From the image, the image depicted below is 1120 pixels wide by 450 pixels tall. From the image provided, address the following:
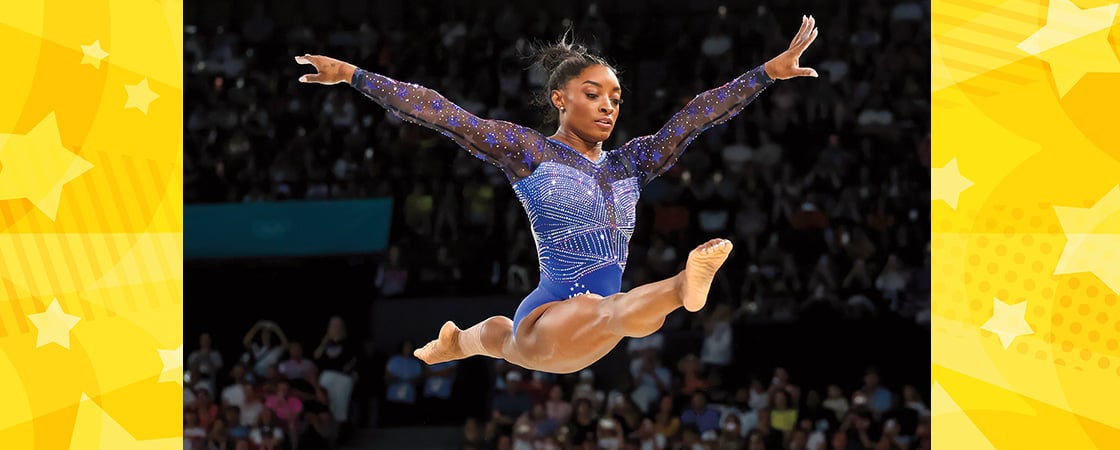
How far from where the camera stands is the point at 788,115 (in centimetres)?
1274

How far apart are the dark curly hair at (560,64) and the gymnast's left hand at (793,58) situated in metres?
0.75

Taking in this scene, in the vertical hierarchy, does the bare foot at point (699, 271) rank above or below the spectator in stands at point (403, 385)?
above

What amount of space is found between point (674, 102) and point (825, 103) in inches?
56.7

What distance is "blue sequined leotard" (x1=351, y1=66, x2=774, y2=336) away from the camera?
6172mm

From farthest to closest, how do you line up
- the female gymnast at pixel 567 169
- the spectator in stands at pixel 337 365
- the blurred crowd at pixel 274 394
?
the spectator in stands at pixel 337 365 → the blurred crowd at pixel 274 394 → the female gymnast at pixel 567 169

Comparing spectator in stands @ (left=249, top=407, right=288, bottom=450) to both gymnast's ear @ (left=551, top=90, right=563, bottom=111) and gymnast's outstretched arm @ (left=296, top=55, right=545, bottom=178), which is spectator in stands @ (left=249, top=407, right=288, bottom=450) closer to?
gymnast's outstretched arm @ (left=296, top=55, right=545, bottom=178)

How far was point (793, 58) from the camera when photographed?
6.38m

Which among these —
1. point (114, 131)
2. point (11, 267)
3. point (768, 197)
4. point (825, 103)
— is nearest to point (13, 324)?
point (11, 267)

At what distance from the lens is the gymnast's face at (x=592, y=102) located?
6.29 metres

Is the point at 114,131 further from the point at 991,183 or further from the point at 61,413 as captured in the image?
the point at 991,183

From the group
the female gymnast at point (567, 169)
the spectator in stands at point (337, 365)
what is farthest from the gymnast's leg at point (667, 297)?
the spectator in stands at point (337, 365)

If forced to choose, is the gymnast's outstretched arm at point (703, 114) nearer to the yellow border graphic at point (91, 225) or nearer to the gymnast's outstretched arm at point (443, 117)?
the gymnast's outstretched arm at point (443, 117)

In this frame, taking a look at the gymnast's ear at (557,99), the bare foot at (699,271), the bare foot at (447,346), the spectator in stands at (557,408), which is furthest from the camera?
the spectator in stands at (557,408)

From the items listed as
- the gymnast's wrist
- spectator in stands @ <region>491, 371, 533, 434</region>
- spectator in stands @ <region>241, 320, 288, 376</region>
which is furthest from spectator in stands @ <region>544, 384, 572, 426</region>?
the gymnast's wrist
